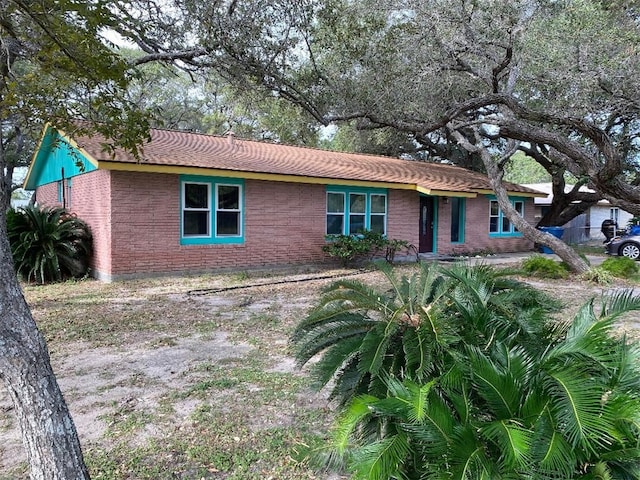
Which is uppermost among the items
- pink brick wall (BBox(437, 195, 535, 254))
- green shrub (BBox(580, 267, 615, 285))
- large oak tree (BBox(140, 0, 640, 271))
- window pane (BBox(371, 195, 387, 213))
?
large oak tree (BBox(140, 0, 640, 271))

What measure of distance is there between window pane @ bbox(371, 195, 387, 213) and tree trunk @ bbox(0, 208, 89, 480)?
12961mm

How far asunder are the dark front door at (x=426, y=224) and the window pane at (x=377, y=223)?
2084 millimetres

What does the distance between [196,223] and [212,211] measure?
Answer: 491mm

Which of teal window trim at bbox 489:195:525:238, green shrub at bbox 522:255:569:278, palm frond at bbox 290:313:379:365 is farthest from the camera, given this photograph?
teal window trim at bbox 489:195:525:238

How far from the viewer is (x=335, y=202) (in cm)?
1397

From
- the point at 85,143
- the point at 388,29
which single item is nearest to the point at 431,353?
the point at 388,29

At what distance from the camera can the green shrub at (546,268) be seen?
1172 cm

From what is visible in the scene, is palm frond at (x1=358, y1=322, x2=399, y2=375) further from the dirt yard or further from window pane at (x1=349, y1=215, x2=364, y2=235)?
window pane at (x1=349, y1=215, x2=364, y2=235)

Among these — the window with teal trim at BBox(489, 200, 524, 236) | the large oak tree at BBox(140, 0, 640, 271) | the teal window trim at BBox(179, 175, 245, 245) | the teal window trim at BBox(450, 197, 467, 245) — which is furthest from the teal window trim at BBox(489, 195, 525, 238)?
the teal window trim at BBox(179, 175, 245, 245)

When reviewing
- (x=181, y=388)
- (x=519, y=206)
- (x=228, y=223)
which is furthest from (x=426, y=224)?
(x=181, y=388)

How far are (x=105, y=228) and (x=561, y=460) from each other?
10507mm

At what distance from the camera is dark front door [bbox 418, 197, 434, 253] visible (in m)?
16.4

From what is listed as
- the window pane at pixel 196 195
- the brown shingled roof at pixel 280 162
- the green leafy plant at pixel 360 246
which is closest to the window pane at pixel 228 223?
the window pane at pixel 196 195

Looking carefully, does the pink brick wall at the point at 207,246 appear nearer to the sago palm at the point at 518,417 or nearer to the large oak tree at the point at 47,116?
the large oak tree at the point at 47,116
